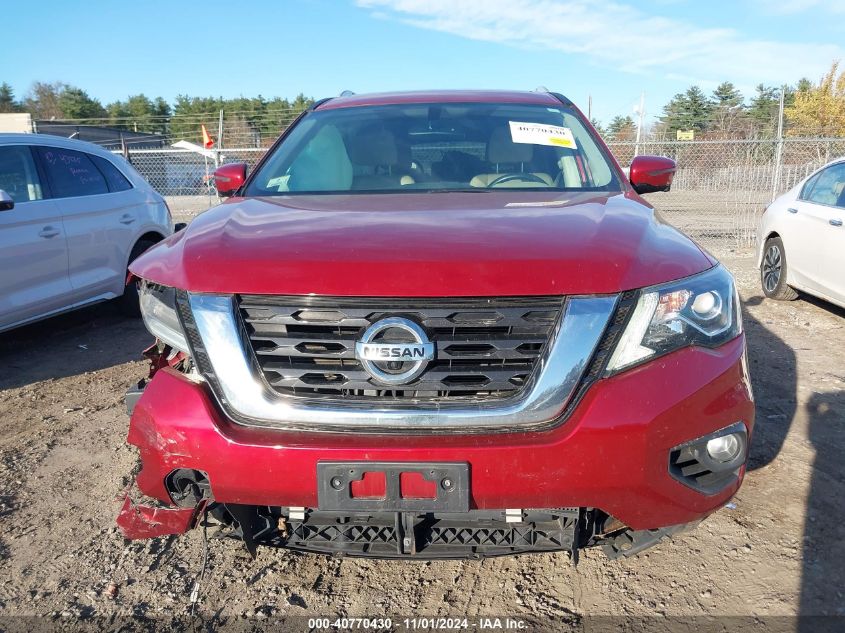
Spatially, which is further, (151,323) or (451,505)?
(151,323)

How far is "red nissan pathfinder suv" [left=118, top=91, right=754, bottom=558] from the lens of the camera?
70.9 inches

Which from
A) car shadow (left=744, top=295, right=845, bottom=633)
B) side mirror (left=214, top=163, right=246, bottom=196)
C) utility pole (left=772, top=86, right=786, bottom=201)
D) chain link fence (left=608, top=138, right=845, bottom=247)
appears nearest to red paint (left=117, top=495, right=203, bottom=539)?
side mirror (left=214, top=163, right=246, bottom=196)

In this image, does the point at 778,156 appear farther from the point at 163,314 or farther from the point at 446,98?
the point at 163,314

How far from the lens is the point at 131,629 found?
2199 mm

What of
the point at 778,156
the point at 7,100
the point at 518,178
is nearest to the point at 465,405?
the point at 518,178

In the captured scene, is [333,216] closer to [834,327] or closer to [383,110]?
[383,110]

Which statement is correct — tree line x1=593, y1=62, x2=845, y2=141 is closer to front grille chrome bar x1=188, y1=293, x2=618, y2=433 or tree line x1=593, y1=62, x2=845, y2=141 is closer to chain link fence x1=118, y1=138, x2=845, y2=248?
chain link fence x1=118, y1=138, x2=845, y2=248

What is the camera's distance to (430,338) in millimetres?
1849

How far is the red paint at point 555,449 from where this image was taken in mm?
1780

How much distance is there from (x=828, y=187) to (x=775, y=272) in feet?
3.41

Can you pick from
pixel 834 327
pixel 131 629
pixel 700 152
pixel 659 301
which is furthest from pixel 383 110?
pixel 700 152

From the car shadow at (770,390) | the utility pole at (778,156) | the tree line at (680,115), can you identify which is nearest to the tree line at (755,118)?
the tree line at (680,115)

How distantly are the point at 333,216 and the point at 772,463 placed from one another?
2.53 metres

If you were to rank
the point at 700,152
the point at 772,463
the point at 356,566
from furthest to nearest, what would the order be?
1. the point at 700,152
2. the point at 772,463
3. the point at 356,566
